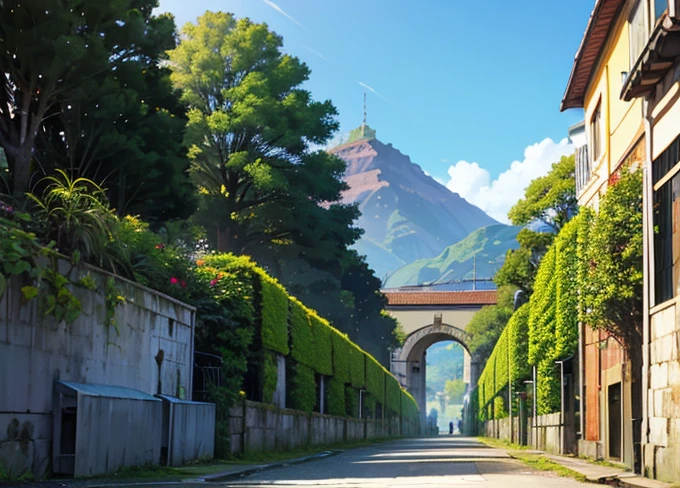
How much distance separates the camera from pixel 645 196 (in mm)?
15359

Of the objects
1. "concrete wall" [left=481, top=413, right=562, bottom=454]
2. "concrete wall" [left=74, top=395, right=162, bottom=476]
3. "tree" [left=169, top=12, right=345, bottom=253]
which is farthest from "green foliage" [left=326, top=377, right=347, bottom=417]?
"concrete wall" [left=74, top=395, right=162, bottom=476]

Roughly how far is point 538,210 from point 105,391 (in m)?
40.1

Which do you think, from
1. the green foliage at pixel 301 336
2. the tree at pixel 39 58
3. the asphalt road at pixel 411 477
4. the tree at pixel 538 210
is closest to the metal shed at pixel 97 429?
the asphalt road at pixel 411 477

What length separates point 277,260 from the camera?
152 ft

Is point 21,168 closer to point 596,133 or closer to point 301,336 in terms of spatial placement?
point 301,336

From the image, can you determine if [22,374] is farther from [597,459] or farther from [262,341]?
[597,459]

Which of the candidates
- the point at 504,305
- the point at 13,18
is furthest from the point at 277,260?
the point at 13,18

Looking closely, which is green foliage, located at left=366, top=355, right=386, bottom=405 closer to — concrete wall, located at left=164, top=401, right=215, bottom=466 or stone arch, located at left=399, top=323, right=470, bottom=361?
concrete wall, located at left=164, top=401, right=215, bottom=466

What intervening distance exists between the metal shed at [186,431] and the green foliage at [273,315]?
4.60 meters

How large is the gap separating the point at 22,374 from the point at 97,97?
39.5 ft

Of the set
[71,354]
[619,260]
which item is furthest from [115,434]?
[619,260]

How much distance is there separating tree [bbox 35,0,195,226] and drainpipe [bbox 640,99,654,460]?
10854mm

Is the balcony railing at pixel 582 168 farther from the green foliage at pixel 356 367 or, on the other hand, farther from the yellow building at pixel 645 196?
the green foliage at pixel 356 367

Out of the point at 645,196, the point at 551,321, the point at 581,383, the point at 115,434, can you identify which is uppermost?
the point at 645,196
